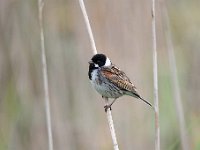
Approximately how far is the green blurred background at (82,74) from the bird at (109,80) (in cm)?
16

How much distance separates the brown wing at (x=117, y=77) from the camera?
421 centimetres

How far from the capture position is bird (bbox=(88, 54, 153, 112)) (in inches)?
163

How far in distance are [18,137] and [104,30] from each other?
0.97 meters

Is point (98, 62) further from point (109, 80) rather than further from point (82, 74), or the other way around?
point (82, 74)

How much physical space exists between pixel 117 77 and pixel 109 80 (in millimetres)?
66

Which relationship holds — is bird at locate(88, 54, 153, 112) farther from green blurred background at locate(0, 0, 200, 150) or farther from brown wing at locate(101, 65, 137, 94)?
green blurred background at locate(0, 0, 200, 150)

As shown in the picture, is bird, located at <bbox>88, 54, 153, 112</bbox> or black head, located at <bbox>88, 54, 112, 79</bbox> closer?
black head, located at <bbox>88, 54, 112, 79</bbox>

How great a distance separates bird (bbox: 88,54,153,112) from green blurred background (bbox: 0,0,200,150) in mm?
160

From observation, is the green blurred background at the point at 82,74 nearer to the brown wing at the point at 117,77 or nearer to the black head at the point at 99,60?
the brown wing at the point at 117,77

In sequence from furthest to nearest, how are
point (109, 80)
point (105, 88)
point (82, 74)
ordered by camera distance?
Result: 1. point (82, 74)
2. point (109, 80)
3. point (105, 88)

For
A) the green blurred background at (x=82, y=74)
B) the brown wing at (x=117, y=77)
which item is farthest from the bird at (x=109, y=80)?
the green blurred background at (x=82, y=74)

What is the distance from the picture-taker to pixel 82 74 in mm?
4473

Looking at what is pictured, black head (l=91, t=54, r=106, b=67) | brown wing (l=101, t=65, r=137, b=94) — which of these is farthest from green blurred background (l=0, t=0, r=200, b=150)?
black head (l=91, t=54, r=106, b=67)

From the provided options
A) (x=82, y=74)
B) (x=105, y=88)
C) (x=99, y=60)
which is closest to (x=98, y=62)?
(x=99, y=60)
